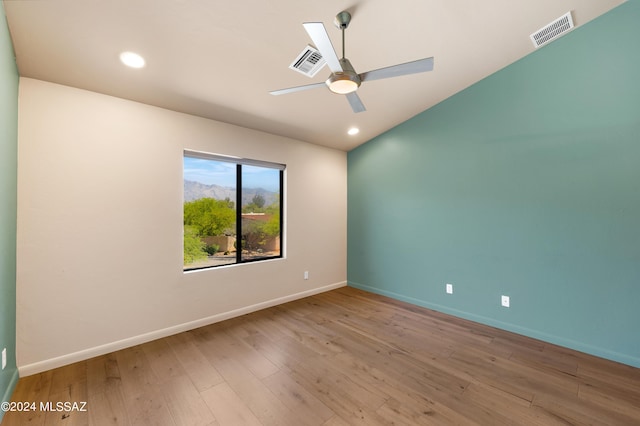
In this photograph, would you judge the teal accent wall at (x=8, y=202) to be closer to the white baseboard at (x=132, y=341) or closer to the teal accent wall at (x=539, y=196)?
the white baseboard at (x=132, y=341)

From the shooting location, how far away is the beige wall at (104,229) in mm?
2225

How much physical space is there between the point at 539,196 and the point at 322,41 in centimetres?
286

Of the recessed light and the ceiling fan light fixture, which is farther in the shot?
the recessed light

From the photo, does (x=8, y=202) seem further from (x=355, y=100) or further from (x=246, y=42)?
(x=355, y=100)

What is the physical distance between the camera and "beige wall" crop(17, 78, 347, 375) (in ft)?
7.30

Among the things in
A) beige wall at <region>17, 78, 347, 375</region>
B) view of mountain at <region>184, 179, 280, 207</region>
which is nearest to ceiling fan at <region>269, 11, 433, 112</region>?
beige wall at <region>17, 78, 347, 375</region>

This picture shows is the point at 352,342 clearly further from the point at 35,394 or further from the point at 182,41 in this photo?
the point at 182,41

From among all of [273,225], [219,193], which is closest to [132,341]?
[219,193]

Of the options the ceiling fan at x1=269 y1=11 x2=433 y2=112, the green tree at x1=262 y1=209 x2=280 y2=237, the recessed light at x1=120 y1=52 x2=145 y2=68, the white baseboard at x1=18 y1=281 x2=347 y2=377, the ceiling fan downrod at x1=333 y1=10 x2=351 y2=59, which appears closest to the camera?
the ceiling fan at x1=269 y1=11 x2=433 y2=112

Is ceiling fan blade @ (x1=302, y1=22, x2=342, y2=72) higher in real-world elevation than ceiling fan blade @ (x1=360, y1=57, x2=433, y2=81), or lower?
higher

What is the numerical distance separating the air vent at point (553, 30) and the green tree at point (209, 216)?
3887 mm

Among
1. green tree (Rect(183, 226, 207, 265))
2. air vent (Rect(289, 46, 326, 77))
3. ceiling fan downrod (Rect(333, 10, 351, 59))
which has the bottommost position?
green tree (Rect(183, 226, 207, 265))

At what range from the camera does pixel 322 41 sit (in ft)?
5.16

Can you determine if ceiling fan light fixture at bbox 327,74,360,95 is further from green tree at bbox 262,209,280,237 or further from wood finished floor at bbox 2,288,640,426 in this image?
green tree at bbox 262,209,280,237
